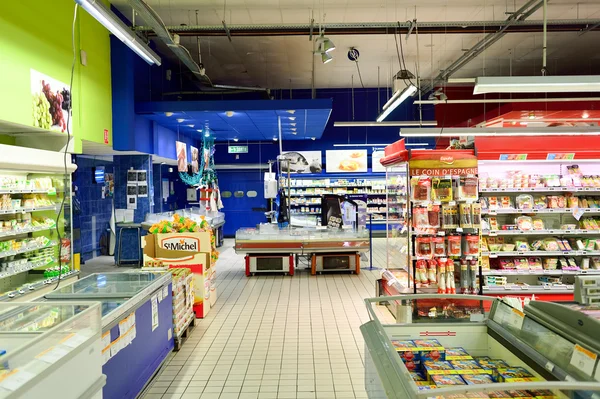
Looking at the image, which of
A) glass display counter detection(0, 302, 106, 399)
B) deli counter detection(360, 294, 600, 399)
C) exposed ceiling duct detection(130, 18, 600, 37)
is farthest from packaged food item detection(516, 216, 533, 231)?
glass display counter detection(0, 302, 106, 399)

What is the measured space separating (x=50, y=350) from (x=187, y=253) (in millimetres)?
4175

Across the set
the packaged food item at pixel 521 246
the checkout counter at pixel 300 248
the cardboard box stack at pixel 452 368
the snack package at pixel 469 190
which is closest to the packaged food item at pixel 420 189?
the snack package at pixel 469 190

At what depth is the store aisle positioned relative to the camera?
4379 mm

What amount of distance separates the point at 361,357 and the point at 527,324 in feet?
8.88

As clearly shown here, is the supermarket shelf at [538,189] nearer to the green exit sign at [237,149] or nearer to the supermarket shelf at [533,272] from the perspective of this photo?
the supermarket shelf at [533,272]

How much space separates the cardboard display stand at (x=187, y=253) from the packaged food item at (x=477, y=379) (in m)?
4.68

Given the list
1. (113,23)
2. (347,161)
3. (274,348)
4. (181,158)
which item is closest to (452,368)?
(274,348)

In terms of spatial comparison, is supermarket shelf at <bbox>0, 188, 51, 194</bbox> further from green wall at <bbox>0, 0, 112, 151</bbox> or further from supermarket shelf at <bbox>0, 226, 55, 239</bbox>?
green wall at <bbox>0, 0, 112, 151</bbox>

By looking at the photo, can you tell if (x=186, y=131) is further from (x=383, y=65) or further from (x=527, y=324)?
(x=527, y=324)

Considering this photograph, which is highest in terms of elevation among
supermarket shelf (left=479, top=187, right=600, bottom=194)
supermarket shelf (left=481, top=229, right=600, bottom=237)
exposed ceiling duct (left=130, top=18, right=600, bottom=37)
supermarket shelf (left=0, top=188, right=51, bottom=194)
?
exposed ceiling duct (left=130, top=18, right=600, bottom=37)

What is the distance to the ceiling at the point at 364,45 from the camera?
366 inches

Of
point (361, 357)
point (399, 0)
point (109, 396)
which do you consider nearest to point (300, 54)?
point (399, 0)

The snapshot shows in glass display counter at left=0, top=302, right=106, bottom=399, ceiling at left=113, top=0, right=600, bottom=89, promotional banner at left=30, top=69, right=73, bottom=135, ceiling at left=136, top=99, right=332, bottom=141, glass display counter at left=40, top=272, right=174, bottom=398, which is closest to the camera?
glass display counter at left=0, top=302, right=106, bottom=399

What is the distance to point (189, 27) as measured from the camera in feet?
28.5
